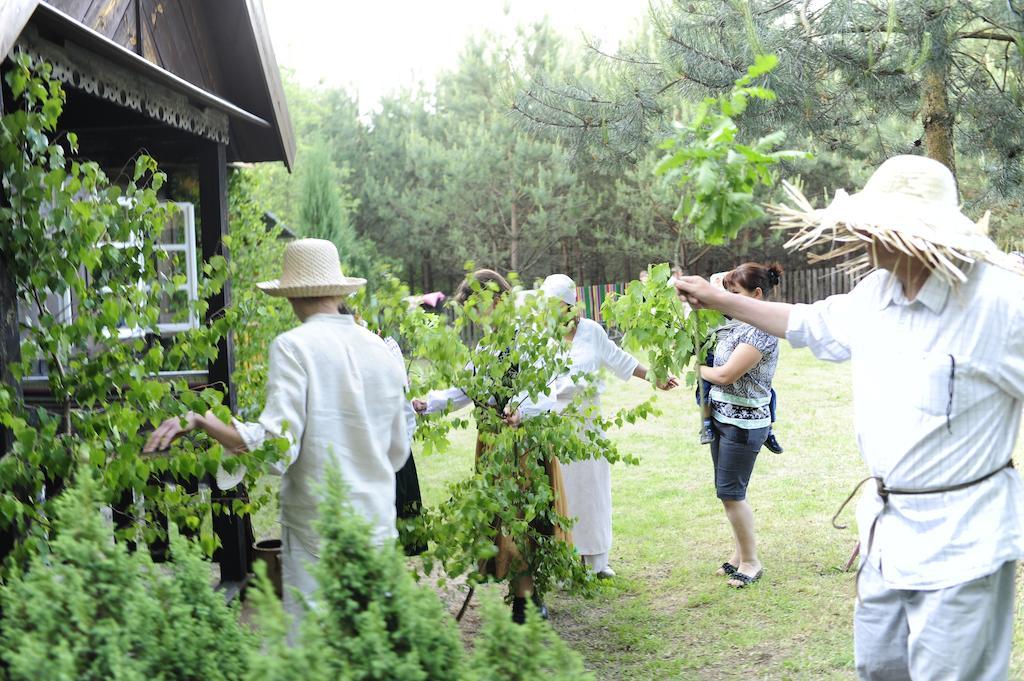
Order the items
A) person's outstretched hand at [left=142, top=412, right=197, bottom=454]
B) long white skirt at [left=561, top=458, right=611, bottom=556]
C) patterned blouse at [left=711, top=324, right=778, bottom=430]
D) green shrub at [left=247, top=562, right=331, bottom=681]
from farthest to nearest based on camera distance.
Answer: long white skirt at [left=561, top=458, right=611, bottom=556]
patterned blouse at [left=711, top=324, right=778, bottom=430]
person's outstretched hand at [left=142, top=412, right=197, bottom=454]
green shrub at [left=247, top=562, right=331, bottom=681]

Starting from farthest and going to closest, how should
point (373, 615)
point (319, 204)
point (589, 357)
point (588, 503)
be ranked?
point (319, 204), point (588, 503), point (589, 357), point (373, 615)

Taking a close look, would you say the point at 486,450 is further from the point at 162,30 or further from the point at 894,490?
the point at 162,30

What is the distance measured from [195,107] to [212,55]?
0.84 metres

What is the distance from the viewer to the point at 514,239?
26.5m

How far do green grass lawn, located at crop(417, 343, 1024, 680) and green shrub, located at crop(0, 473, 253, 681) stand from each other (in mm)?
2503

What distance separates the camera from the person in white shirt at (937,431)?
2826 millimetres

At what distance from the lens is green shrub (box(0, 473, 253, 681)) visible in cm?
199

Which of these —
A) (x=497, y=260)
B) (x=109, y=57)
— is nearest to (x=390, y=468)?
(x=109, y=57)

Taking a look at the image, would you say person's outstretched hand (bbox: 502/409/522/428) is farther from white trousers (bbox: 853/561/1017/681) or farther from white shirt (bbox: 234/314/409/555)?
white trousers (bbox: 853/561/1017/681)

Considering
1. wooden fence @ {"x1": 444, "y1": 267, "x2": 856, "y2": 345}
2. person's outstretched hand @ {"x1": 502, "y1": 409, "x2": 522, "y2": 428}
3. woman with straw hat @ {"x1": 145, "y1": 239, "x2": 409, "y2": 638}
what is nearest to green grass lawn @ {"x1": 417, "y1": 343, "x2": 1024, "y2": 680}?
person's outstretched hand @ {"x1": 502, "y1": 409, "x2": 522, "y2": 428}

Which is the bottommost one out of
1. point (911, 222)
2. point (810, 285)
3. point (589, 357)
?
point (589, 357)

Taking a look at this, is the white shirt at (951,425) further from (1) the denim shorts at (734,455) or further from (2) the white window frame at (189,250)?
(2) the white window frame at (189,250)

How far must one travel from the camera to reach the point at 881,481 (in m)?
3.00

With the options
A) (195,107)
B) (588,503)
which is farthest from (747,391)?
(195,107)
